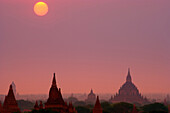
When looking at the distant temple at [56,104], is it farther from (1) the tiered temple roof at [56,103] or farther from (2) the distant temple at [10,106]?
(2) the distant temple at [10,106]

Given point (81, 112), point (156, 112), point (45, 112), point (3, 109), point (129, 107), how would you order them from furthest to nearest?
point (129, 107) < point (81, 112) < point (156, 112) < point (3, 109) < point (45, 112)

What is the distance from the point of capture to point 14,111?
253 ft

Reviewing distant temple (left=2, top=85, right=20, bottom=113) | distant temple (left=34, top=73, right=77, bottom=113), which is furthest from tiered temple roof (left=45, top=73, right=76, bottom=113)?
distant temple (left=2, top=85, right=20, bottom=113)

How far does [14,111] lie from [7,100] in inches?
120

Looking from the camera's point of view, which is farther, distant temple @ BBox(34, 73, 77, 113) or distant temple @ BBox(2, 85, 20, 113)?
distant temple @ BBox(2, 85, 20, 113)

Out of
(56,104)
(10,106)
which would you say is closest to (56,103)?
(56,104)

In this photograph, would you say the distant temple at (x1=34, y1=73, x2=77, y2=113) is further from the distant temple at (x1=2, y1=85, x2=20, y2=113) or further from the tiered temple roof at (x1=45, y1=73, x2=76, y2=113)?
the distant temple at (x1=2, y1=85, x2=20, y2=113)

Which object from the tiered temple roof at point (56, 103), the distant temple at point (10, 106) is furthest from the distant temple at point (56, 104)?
the distant temple at point (10, 106)

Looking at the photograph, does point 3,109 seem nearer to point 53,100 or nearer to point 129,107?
point 53,100

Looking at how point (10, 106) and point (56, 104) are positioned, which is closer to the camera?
point (56, 104)

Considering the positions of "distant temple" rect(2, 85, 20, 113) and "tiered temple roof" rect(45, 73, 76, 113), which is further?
"distant temple" rect(2, 85, 20, 113)

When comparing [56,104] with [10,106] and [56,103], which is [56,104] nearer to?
[56,103]

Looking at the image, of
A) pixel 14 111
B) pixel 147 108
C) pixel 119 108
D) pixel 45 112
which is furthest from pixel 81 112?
pixel 45 112

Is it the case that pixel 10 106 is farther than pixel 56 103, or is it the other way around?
pixel 10 106
